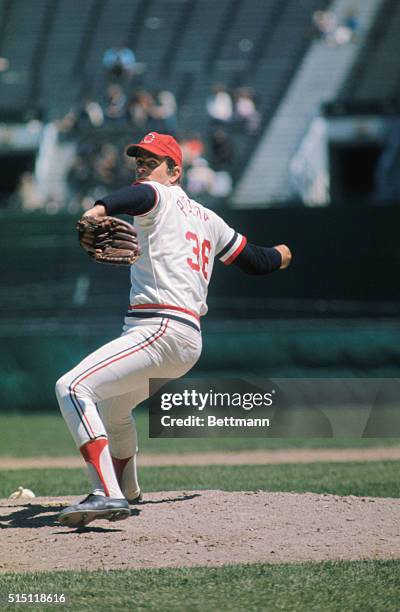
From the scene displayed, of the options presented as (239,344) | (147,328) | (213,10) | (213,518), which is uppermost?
(213,10)

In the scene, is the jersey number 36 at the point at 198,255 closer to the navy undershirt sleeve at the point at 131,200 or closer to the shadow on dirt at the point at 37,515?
the navy undershirt sleeve at the point at 131,200

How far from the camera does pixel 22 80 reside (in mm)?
21312

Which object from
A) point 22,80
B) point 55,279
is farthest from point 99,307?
point 22,80

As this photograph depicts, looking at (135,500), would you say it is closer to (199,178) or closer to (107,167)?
(199,178)

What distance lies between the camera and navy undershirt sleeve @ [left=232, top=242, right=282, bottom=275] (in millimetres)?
5965

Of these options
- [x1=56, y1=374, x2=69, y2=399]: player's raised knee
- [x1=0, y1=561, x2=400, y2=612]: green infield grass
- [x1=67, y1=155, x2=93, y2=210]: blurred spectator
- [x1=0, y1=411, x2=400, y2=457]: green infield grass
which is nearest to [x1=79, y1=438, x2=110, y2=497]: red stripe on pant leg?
[x1=56, y1=374, x2=69, y2=399]: player's raised knee

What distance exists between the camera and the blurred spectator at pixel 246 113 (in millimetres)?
19203

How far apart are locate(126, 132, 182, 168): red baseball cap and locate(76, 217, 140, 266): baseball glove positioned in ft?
1.84

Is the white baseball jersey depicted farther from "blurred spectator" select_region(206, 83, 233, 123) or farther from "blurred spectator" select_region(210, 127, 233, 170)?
"blurred spectator" select_region(206, 83, 233, 123)

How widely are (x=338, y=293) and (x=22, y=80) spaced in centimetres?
948

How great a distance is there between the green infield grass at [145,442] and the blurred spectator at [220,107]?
772 centimetres

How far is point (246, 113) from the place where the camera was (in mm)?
19250

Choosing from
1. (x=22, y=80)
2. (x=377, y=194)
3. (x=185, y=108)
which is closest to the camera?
(x=377, y=194)

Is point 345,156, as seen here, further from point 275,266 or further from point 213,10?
point 275,266
